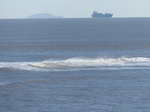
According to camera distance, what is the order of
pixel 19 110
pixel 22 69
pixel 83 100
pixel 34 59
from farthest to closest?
pixel 34 59, pixel 22 69, pixel 83 100, pixel 19 110

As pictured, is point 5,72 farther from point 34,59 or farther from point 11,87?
point 34,59

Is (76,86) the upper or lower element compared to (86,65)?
lower

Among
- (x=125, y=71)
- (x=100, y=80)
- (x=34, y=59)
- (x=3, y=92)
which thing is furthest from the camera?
(x=34, y=59)

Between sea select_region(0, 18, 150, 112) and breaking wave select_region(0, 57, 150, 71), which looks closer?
sea select_region(0, 18, 150, 112)

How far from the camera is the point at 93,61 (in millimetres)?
55531

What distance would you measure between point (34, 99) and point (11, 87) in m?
5.13

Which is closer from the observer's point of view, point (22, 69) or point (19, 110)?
point (19, 110)

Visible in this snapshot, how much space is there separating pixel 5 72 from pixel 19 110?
16.9 m

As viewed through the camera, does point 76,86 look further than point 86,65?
No

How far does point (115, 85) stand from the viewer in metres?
37.3

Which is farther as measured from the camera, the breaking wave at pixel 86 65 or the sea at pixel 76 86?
the breaking wave at pixel 86 65

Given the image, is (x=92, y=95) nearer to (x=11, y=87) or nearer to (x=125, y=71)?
(x=11, y=87)

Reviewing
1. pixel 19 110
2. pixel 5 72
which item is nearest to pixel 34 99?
pixel 19 110

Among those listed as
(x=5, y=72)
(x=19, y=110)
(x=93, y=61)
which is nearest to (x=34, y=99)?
(x=19, y=110)
